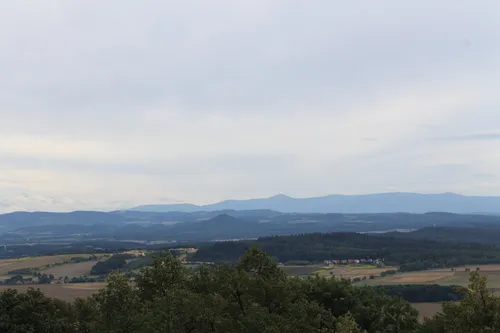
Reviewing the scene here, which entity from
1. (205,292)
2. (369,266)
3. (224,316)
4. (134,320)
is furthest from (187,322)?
(369,266)

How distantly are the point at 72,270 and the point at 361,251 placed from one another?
3231 inches

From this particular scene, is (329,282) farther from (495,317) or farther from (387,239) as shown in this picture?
(387,239)

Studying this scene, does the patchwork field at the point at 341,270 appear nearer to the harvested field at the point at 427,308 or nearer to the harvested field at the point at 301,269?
the harvested field at the point at 301,269

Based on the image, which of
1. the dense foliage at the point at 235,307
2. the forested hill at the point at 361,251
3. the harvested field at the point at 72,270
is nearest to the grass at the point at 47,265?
the harvested field at the point at 72,270

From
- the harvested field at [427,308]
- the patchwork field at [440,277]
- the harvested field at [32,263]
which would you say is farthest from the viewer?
the harvested field at [32,263]

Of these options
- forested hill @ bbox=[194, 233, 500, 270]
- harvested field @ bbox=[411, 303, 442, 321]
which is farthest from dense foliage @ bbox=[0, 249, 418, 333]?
forested hill @ bbox=[194, 233, 500, 270]

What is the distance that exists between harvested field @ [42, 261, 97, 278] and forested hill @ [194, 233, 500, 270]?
2926cm

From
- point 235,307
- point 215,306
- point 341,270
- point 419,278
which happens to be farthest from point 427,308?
point 215,306

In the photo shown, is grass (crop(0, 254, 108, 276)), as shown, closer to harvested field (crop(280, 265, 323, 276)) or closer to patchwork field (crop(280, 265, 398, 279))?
harvested field (crop(280, 265, 323, 276))

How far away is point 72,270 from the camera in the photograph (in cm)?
13275

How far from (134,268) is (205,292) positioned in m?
87.6

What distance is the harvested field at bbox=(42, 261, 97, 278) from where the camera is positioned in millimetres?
126438

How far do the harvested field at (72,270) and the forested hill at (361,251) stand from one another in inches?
1152

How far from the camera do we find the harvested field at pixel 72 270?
126 m
